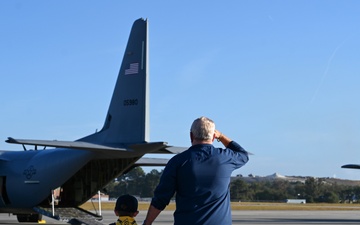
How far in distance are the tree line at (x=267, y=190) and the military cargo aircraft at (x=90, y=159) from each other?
62.1 metres

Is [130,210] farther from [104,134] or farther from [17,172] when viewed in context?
[17,172]

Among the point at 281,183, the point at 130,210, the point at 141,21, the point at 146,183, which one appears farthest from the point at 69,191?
the point at 281,183

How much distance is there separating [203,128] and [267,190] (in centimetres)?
10279

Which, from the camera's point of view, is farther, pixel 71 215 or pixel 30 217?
pixel 30 217

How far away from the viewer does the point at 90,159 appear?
20250 mm

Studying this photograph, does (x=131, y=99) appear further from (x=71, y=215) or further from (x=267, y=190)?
(x=267, y=190)

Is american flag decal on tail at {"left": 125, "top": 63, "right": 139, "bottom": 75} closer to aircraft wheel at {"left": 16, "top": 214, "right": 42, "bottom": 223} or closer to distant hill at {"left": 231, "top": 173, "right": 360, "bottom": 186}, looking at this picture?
aircraft wheel at {"left": 16, "top": 214, "right": 42, "bottom": 223}

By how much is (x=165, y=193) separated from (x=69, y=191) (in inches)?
679

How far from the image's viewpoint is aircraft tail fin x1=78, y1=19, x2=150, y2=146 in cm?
1950

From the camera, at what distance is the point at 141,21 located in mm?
20312

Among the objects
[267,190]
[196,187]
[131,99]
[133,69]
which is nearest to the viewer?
[196,187]

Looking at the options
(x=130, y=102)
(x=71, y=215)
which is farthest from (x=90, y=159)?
(x=130, y=102)

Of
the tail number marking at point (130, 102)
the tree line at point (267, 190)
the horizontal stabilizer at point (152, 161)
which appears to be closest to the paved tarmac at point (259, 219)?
the horizontal stabilizer at point (152, 161)

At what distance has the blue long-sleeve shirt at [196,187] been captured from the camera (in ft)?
18.4
